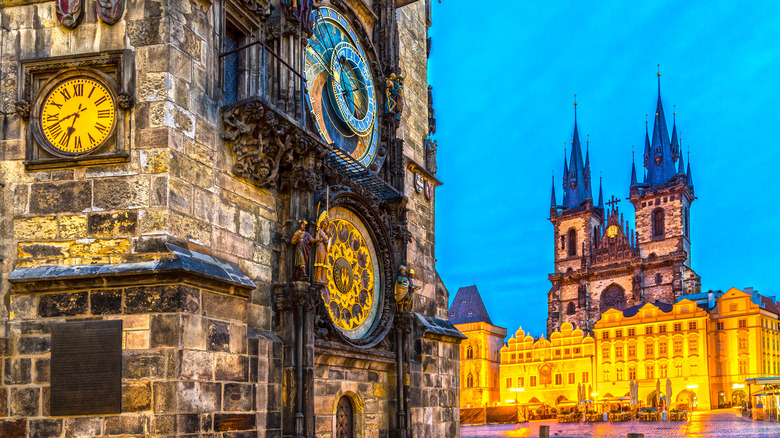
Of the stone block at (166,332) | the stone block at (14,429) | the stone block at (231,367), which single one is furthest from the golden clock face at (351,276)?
the stone block at (14,429)

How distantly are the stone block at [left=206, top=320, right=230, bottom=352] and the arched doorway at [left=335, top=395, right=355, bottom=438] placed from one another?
346cm

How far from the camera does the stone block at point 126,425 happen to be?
309 inches

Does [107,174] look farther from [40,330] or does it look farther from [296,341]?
[296,341]

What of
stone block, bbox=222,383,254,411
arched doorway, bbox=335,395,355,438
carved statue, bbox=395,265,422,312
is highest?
carved statue, bbox=395,265,422,312

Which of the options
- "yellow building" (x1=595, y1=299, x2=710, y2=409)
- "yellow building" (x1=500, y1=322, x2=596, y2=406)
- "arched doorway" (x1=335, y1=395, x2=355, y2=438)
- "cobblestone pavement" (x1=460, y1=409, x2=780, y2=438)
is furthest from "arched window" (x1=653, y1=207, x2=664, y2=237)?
"arched doorway" (x1=335, y1=395, x2=355, y2=438)

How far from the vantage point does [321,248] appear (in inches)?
422

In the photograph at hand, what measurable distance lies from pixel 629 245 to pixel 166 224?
92.5 m

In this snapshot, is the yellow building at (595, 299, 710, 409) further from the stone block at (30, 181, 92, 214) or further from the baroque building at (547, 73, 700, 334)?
the stone block at (30, 181, 92, 214)

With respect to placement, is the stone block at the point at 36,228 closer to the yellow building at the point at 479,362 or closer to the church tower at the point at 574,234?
the yellow building at the point at 479,362

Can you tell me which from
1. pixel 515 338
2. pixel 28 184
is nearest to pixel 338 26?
pixel 28 184

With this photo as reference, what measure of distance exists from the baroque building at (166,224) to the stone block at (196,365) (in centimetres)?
2

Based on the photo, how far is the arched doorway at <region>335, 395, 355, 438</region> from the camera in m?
11.8

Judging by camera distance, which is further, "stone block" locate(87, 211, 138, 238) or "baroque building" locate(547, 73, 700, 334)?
"baroque building" locate(547, 73, 700, 334)

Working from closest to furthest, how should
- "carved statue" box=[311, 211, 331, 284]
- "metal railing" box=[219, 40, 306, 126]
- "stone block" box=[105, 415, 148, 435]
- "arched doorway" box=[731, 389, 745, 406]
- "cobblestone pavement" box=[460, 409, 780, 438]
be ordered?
1. "stone block" box=[105, 415, 148, 435]
2. "metal railing" box=[219, 40, 306, 126]
3. "carved statue" box=[311, 211, 331, 284]
4. "cobblestone pavement" box=[460, 409, 780, 438]
5. "arched doorway" box=[731, 389, 745, 406]
